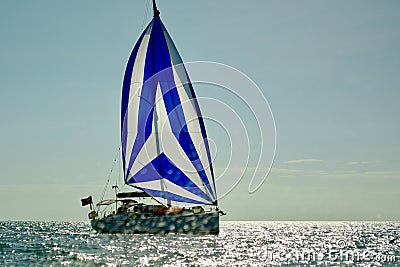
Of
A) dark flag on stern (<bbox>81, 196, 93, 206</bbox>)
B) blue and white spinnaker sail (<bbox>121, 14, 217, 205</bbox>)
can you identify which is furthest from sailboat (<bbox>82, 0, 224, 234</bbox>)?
dark flag on stern (<bbox>81, 196, 93, 206</bbox>)

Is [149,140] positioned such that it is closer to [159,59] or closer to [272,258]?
[159,59]

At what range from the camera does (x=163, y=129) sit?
56656 mm

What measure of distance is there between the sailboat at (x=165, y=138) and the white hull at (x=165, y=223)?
0.30 feet

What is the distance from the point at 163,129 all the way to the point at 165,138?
35.6 inches

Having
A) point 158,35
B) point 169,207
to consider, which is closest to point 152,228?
point 169,207

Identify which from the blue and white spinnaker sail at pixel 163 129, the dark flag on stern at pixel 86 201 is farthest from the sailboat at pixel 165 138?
the dark flag on stern at pixel 86 201

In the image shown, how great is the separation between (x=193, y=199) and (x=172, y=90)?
32.5ft

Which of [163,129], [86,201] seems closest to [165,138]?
[163,129]

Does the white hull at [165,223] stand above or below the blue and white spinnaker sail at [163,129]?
below

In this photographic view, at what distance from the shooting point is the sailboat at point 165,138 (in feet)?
184

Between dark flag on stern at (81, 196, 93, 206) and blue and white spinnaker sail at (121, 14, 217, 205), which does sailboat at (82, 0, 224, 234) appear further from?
dark flag on stern at (81, 196, 93, 206)

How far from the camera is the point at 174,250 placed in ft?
168

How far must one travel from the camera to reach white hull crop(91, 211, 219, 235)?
57281mm

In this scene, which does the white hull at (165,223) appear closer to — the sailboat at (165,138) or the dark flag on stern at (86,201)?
the sailboat at (165,138)
